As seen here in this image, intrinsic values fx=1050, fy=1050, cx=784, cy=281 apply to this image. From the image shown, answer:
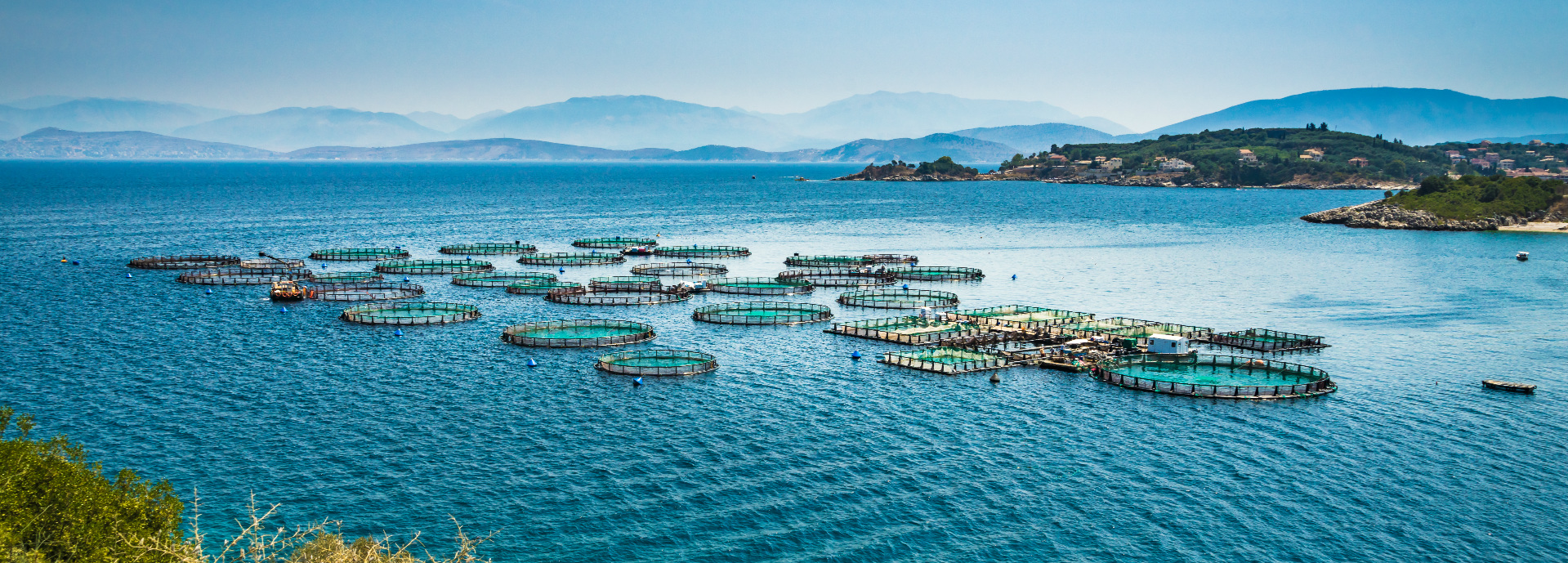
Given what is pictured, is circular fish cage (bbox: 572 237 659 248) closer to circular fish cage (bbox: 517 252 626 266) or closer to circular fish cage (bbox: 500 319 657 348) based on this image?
circular fish cage (bbox: 517 252 626 266)

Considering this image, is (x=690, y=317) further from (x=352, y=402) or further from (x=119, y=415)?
(x=119, y=415)

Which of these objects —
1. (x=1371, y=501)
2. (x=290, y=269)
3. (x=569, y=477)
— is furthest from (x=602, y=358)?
(x=290, y=269)

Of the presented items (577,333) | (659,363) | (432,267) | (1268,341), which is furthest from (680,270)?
(1268,341)

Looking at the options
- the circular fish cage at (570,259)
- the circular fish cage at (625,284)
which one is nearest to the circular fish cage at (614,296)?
the circular fish cage at (625,284)

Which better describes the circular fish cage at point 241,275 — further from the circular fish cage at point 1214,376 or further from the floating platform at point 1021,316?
the circular fish cage at point 1214,376

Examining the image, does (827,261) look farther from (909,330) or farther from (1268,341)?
(1268,341)
